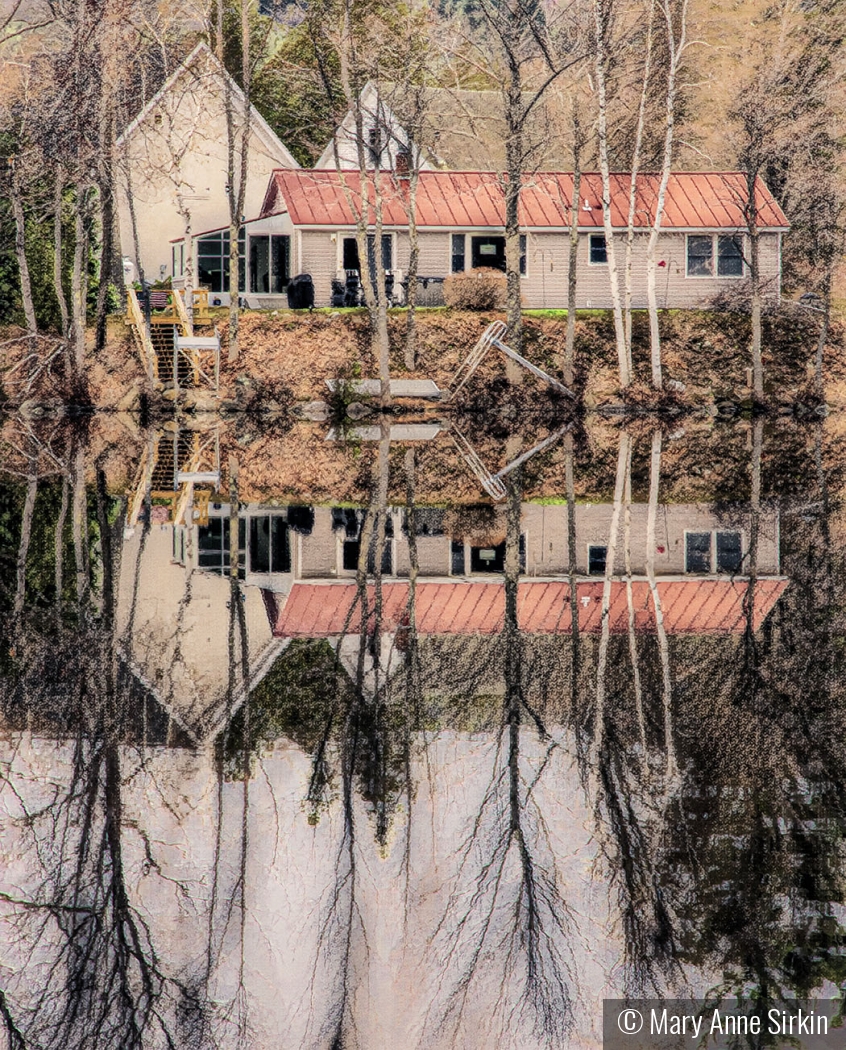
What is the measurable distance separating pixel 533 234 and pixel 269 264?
26.3 ft

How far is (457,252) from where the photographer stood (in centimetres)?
4372

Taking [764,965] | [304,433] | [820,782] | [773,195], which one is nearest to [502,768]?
[820,782]

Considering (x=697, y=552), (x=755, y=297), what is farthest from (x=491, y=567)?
(x=755, y=297)

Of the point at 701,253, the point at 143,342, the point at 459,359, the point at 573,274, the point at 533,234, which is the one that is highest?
the point at 533,234

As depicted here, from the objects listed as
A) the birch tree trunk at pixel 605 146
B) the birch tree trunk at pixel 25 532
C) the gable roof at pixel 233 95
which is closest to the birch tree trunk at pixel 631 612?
the birch tree trunk at pixel 25 532

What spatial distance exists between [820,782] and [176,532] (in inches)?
437

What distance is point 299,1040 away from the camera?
4.79 metres

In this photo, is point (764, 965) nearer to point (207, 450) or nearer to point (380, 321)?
point (207, 450)

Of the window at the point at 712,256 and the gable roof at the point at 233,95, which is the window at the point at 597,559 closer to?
the gable roof at the point at 233,95

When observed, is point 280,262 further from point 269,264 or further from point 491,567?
point 491,567

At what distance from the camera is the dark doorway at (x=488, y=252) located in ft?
144

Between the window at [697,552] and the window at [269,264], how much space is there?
28.7 meters

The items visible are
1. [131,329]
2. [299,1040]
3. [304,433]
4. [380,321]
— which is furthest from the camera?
[131,329]

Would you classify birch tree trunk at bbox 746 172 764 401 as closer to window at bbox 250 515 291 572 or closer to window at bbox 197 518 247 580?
window at bbox 250 515 291 572
